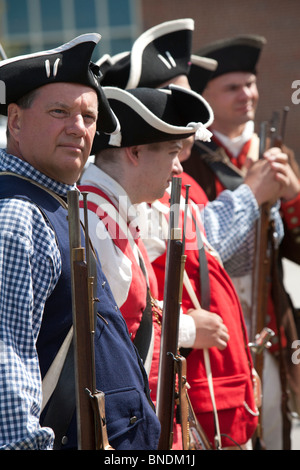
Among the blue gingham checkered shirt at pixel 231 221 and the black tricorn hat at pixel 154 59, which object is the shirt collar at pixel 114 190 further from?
the blue gingham checkered shirt at pixel 231 221

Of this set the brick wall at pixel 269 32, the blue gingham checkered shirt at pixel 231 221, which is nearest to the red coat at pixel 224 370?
the blue gingham checkered shirt at pixel 231 221

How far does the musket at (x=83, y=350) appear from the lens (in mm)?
1907

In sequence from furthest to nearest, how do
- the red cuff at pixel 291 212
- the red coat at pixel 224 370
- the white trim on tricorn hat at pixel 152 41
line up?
the red cuff at pixel 291 212
the white trim on tricorn hat at pixel 152 41
the red coat at pixel 224 370

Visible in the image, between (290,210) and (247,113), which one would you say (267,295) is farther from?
(247,113)

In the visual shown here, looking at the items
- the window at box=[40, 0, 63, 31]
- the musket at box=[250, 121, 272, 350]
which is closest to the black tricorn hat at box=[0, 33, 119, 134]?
the musket at box=[250, 121, 272, 350]

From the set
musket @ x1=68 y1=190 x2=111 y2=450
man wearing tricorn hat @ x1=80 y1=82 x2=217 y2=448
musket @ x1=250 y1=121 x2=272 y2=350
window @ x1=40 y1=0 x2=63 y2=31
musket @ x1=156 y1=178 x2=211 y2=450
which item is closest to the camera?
musket @ x1=68 y1=190 x2=111 y2=450

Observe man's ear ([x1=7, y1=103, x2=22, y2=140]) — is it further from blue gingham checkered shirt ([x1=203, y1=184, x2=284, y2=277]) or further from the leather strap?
blue gingham checkered shirt ([x1=203, y1=184, x2=284, y2=277])

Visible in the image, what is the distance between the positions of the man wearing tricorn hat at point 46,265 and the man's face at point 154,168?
0.53m

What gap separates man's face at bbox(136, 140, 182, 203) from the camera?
288 centimetres

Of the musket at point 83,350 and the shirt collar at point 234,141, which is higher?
the shirt collar at point 234,141

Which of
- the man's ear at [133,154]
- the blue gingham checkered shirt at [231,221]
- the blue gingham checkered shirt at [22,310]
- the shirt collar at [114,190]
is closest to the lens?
the blue gingham checkered shirt at [22,310]

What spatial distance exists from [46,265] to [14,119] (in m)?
0.50

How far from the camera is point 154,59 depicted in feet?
11.6

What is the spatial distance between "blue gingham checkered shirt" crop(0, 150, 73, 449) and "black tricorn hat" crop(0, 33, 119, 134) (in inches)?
14.4
